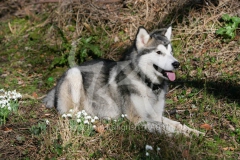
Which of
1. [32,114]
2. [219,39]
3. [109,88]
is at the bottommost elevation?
[32,114]

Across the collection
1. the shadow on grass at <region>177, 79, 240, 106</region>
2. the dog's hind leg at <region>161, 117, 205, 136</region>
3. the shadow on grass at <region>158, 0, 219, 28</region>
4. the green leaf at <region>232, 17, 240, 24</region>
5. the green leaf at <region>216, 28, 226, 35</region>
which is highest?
the shadow on grass at <region>158, 0, 219, 28</region>

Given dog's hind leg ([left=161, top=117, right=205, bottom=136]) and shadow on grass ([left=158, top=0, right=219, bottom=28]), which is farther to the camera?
shadow on grass ([left=158, top=0, right=219, bottom=28])

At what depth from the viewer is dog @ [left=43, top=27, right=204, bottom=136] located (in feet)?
19.2

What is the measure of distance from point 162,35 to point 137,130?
1.83 meters

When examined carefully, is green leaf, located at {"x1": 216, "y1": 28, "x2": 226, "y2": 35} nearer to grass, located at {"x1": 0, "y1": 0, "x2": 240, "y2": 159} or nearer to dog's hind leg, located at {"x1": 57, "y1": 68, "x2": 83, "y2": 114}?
grass, located at {"x1": 0, "y1": 0, "x2": 240, "y2": 159}

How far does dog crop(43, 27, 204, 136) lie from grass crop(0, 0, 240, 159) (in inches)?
13.9

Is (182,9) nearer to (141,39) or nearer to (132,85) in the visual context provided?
(141,39)

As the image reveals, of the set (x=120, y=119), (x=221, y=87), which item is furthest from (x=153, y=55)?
(x=221, y=87)

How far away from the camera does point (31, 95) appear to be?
7.70m

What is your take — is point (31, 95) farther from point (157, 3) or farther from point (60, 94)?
point (157, 3)

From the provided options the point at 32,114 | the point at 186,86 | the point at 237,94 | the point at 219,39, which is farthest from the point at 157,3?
the point at 32,114

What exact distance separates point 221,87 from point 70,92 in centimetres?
289

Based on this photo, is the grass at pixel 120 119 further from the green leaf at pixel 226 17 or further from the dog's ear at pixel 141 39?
the dog's ear at pixel 141 39

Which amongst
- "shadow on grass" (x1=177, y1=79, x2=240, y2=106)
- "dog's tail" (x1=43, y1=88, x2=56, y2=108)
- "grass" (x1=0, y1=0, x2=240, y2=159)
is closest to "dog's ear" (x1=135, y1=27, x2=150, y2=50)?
"grass" (x1=0, y1=0, x2=240, y2=159)
